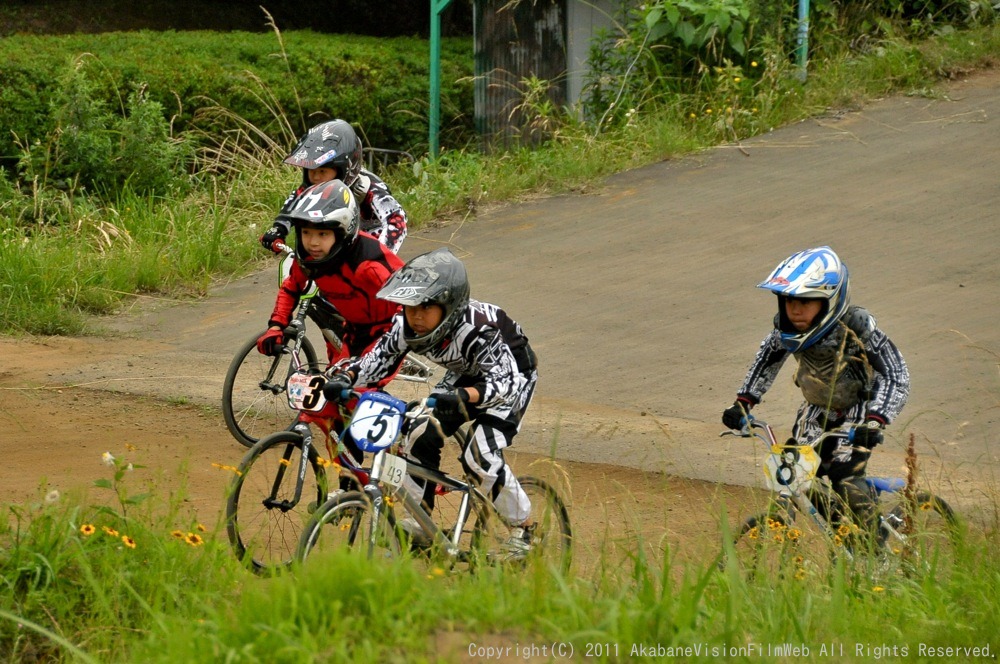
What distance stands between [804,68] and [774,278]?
1004cm

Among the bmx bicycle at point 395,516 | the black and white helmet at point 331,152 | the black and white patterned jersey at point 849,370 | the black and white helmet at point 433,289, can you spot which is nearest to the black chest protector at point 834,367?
the black and white patterned jersey at point 849,370

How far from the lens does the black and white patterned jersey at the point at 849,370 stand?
521 centimetres

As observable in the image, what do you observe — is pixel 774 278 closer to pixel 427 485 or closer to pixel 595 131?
pixel 427 485

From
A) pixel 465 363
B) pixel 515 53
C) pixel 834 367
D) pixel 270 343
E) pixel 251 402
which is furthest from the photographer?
pixel 515 53

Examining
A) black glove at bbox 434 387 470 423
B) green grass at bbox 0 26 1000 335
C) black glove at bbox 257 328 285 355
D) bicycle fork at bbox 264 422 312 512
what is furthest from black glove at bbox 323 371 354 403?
green grass at bbox 0 26 1000 335

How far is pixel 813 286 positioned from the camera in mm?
5137

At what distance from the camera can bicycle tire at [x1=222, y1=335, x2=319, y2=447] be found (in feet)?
23.6

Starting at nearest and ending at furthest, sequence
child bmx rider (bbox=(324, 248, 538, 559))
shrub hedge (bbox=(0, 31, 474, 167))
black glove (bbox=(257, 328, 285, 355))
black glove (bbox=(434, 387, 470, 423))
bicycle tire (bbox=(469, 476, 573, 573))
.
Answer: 1. bicycle tire (bbox=(469, 476, 573, 573))
2. black glove (bbox=(434, 387, 470, 423))
3. child bmx rider (bbox=(324, 248, 538, 559))
4. black glove (bbox=(257, 328, 285, 355))
5. shrub hedge (bbox=(0, 31, 474, 167))

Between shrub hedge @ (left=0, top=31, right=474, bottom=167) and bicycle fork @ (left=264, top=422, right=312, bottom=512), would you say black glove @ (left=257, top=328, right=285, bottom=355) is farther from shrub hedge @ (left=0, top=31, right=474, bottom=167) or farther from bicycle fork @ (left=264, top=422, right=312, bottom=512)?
shrub hedge @ (left=0, top=31, right=474, bottom=167)

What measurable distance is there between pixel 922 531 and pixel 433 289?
2100 millimetres

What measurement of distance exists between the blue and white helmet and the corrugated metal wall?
33.2ft

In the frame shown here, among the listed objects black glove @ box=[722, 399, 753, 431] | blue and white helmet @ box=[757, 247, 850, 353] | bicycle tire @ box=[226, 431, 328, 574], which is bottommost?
bicycle tire @ box=[226, 431, 328, 574]

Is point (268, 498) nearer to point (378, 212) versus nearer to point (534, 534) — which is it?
point (534, 534)

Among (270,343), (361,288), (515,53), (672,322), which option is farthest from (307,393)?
(515,53)
